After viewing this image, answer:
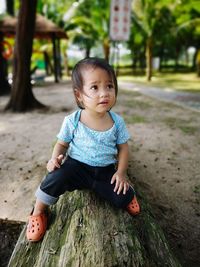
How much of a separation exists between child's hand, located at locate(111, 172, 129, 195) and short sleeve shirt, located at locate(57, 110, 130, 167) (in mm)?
148

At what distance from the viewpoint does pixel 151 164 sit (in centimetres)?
471

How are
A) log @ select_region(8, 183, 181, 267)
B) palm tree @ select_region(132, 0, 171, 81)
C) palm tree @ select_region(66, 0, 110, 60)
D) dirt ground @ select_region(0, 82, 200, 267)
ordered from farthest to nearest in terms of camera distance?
palm tree @ select_region(66, 0, 110, 60), palm tree @ select_region(132, 0, 171, 81), dirt ground @ select_region(0, 82, 200, 267), log @ select_region(8, 183, 181, 267)

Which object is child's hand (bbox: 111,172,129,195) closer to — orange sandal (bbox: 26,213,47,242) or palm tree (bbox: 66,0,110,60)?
orange sandal (bbox: 26,213,47,242)

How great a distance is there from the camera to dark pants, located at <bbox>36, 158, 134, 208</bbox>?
2.25 m

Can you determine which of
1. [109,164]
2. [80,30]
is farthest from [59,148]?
[80,30]

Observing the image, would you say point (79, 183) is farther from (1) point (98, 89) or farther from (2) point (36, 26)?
(2) point (36, 26)

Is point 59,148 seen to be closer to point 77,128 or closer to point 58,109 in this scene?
point 77,128

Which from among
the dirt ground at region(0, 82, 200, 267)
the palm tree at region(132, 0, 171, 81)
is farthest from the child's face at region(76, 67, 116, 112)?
the palm tree at region(132, 0, 171, 81)

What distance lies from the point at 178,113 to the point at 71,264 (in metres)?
7.01

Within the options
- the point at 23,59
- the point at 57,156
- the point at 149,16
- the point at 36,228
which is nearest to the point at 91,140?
the point at 57,156

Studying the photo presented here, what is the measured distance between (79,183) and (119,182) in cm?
31

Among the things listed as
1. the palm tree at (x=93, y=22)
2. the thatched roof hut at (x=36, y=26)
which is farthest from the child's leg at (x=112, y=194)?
the palm tree at (x=93, y=22)

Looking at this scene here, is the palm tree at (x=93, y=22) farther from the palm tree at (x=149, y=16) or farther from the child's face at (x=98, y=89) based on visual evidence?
the child's face at (x=98, y=89)

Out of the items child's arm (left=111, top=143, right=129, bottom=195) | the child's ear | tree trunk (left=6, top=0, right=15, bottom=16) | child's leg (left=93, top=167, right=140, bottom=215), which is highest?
tree trunk (left=6, top=0, right=15, bottom=16)
